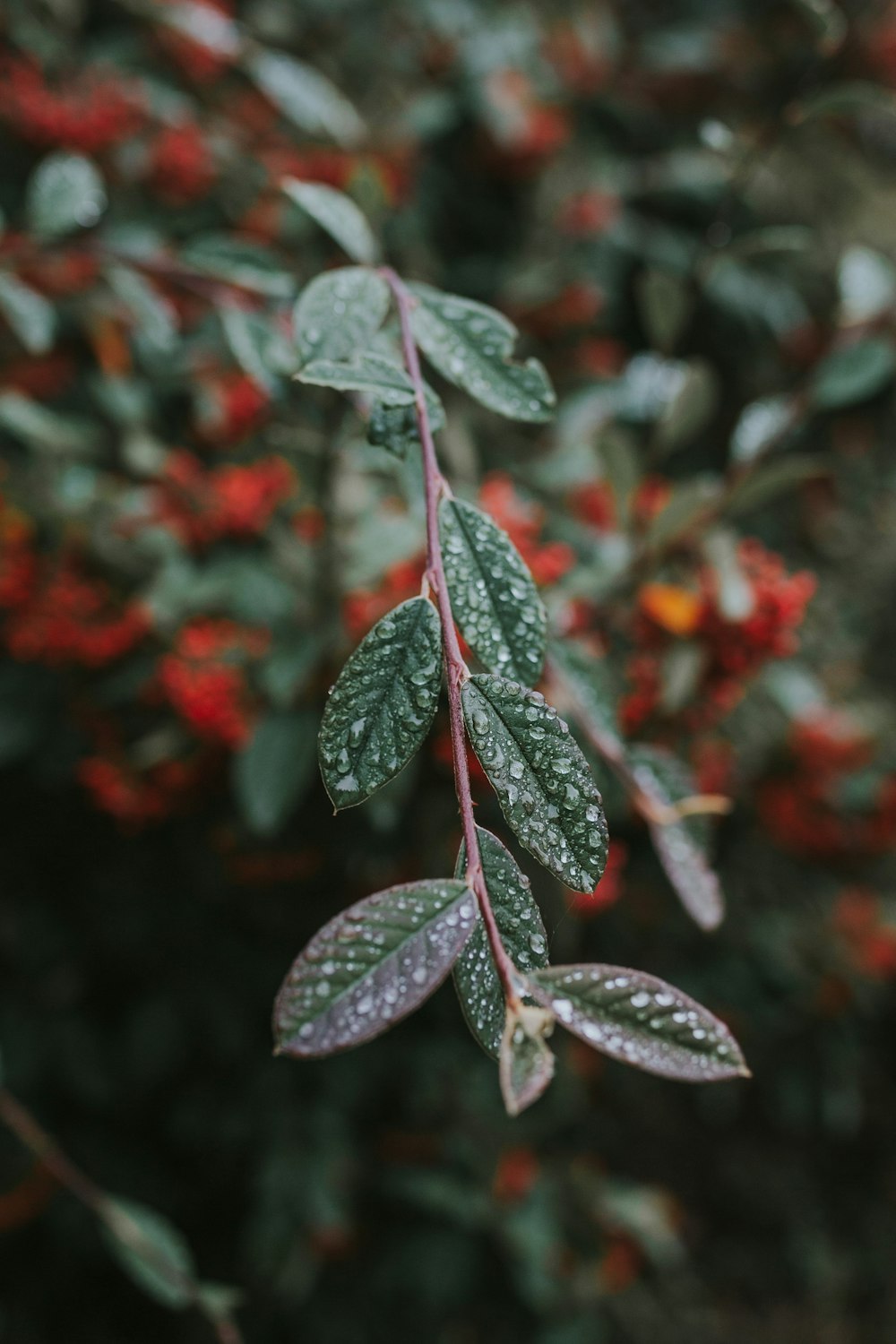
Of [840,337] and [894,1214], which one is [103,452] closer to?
[840,337]

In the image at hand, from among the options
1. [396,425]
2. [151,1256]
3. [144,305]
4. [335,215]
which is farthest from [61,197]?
[151,1256]

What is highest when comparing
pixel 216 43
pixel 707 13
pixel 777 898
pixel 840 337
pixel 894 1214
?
pixel 216 43

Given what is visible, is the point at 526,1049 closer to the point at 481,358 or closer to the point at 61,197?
the point at 481,358

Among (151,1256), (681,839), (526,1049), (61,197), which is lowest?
(151,1256)

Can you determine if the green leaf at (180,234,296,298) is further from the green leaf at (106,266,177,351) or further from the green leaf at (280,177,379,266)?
the green leaf at (280,177,379,266)

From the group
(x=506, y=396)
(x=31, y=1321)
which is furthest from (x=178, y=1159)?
(x=506, y=396)

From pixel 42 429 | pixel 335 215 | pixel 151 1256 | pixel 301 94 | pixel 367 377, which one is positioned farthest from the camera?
pixel 301 94
